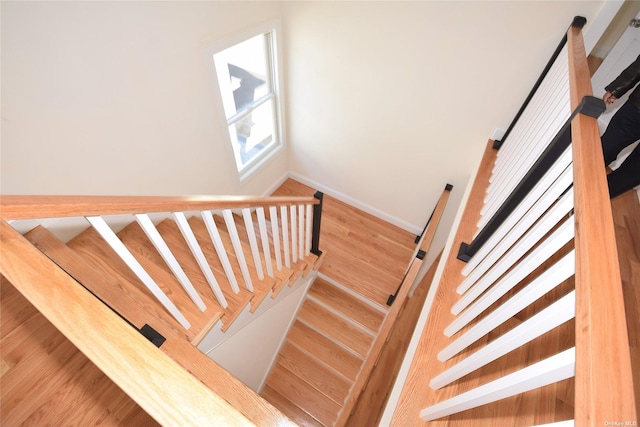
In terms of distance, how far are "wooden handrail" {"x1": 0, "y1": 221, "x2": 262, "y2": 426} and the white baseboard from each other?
347 cm

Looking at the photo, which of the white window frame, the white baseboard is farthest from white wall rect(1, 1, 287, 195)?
the white baseboard

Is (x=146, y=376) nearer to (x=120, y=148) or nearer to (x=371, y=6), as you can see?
(x=120, y=148)

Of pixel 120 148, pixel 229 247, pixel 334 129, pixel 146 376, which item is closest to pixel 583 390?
pixel 146 376

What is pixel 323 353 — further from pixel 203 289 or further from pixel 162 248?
pixel 162 248

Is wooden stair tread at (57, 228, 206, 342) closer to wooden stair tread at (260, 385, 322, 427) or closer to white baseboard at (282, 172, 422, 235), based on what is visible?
wooden stair tread at (260, 385, 322, 427)

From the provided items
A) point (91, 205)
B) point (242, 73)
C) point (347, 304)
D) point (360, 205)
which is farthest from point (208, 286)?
point (360, 205)

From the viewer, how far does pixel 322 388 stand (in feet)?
9.88

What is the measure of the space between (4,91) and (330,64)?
2.39 m

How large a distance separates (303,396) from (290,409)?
17cm

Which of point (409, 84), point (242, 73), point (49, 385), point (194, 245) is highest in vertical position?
point (409, 84)

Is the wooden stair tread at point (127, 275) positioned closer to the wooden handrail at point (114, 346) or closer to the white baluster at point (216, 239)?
the white baluster at point (216, 239)

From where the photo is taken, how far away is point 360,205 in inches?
156

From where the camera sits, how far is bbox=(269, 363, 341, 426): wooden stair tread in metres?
2.90

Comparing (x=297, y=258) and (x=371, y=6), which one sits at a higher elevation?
(x=371, y=6)
